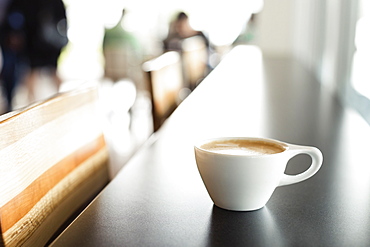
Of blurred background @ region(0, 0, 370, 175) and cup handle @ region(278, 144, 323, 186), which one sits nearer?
cup handle @ region(278, 144, 323, 186)

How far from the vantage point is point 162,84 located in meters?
1.75

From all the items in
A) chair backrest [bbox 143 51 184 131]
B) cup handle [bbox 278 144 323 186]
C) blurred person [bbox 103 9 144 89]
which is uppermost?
cup handle [bbox 278 144 323 186]

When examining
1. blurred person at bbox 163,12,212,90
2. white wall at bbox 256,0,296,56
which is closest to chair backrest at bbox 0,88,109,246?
blurred person at bbox 163,12,212,90

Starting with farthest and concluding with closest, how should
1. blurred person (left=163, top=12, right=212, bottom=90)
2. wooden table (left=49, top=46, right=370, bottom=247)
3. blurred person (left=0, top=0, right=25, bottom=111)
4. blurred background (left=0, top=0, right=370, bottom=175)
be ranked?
1. blurred person (left=0, top=0, right=25, bottom=111)
2. blurred person (left=163, top=12, right=212, bottom=90)
3. blurred background (left=0, top=0, right=370, bottom=175)
4. wooden table (left=49, top=46, right=370, bottom=247)

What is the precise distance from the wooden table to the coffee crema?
0.23ft

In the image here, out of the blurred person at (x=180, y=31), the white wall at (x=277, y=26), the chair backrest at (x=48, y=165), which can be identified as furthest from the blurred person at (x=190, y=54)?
the chair backrest at (x=48, y=165)

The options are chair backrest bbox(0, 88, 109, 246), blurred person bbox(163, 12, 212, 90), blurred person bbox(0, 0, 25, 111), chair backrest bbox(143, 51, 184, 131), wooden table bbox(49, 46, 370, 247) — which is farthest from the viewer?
blurred person bbox(0, 0, 25, 111)

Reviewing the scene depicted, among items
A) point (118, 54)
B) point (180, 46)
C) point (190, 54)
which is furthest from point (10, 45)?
point (190, 54)

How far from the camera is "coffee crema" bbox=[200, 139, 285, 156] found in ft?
2.07

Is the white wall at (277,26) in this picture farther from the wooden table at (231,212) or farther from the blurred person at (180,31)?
the wooden table at (231,212)

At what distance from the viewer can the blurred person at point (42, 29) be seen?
13.9 feet

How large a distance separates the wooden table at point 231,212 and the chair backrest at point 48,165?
0.12 m

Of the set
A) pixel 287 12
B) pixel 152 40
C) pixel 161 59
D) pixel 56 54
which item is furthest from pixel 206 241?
pixel 152 40

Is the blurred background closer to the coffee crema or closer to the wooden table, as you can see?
the wooden table
